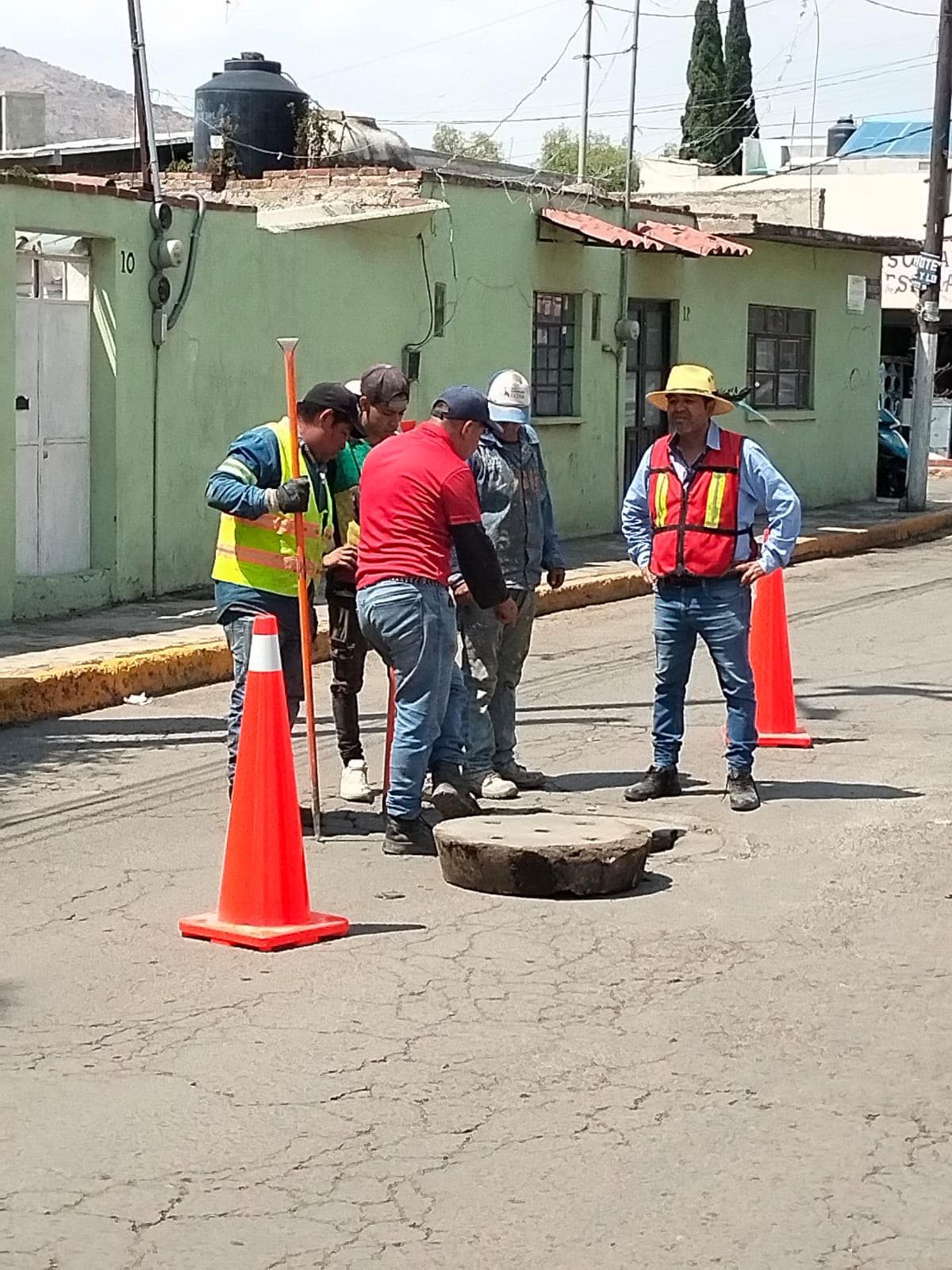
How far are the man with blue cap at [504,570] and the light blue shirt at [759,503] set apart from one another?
0.46 m

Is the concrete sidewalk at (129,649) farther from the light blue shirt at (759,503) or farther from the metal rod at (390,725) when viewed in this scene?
the light blue shirt at (759,503)

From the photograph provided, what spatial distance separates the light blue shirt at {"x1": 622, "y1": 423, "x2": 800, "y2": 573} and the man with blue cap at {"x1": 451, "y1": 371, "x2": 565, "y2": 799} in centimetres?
46

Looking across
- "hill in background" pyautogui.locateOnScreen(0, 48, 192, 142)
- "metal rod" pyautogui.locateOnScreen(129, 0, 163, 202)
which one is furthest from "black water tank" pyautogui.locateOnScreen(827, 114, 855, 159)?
"hill in background" pyautogui.locateOnScreen(0, 48, 192, 142)

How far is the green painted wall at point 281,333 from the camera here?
14422mm

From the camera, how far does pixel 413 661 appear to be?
762 cm

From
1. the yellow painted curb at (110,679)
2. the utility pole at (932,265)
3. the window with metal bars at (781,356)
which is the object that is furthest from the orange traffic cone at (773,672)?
the utility pole at (932,265)

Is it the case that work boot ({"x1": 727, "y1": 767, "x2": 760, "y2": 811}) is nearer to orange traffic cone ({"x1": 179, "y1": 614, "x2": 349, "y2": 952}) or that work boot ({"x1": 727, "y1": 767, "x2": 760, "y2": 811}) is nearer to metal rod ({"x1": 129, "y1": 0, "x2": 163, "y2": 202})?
orange traffic cone ({"x1": 179, "y1": 614, "x2": 349, "y2": 952})

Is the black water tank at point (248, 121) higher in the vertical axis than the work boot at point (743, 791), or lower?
higher

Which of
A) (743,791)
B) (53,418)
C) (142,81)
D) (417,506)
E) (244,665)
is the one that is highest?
(142,81)

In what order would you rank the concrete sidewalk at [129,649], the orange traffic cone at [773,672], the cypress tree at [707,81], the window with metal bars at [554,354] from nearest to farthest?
the orange traffic cone at [773,672] < the concrete sidewalk at [129,649] < the window with metal bars at [554,354] < the cypress tree at [707,81]

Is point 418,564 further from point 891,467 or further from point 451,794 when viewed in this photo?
point 891,467

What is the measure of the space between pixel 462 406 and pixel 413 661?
98cm

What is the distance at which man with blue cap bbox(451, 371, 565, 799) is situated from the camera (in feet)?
28.5

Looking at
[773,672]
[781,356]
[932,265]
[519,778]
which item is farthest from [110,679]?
[932,265]
